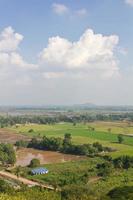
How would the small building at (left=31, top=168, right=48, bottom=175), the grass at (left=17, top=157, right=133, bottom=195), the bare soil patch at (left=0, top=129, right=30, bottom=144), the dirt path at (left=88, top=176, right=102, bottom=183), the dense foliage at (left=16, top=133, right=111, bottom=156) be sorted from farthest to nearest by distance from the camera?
the bare soil patch at (left=0, top=129, right=30, bottom=144) → the dense foliage at (left=16, top=133, right=111, bottom=156) → the small building at (left=31, top=168, right=48, bottom=175) → the dirt path at (left=88, top=176, right=102, bottom=183) → the grass at (left=17, top=157, right=133, bottom=195)

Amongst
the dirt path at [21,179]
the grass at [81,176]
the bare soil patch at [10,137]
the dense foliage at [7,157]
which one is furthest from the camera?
the bare soil patch at [10,137]

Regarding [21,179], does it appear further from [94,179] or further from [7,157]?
[7,157]

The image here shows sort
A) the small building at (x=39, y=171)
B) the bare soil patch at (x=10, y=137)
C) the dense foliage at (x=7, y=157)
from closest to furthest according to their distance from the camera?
the small building at (x=39, y=171), the dense foliage at (x=7, y=157), the bare soil patch at (x=10, y=137)

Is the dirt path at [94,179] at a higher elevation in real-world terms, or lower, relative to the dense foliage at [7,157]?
lower

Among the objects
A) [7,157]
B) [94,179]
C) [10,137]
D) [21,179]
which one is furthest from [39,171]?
[10,137]

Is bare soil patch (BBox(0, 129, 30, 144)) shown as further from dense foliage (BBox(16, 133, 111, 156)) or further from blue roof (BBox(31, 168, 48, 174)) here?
blue roof (BBox(31, 168, 48, 174))

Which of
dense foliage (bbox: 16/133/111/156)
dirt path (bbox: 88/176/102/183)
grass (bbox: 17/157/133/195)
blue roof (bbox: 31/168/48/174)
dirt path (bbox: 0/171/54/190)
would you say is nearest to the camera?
grass (bbox: 17/157/133/195)

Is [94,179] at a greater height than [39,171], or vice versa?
[39,171]

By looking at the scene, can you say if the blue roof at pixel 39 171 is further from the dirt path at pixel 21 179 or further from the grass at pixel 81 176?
the dirt path at pixel 21 179

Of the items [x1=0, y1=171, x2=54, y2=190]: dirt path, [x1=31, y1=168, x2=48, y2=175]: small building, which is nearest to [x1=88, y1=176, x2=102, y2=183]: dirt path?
[x1=0, y1=171, x2=54, y2=190]: dirt path

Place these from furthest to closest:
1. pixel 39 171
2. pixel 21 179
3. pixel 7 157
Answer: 1. pixel 7 157
2. pixel 39 171
3. pixel 21 179

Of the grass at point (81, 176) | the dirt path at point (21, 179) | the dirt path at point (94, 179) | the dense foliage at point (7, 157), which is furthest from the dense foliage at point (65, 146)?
the dirt path at point (94, 179)

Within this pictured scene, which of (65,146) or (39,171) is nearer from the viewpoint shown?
(39,171)
